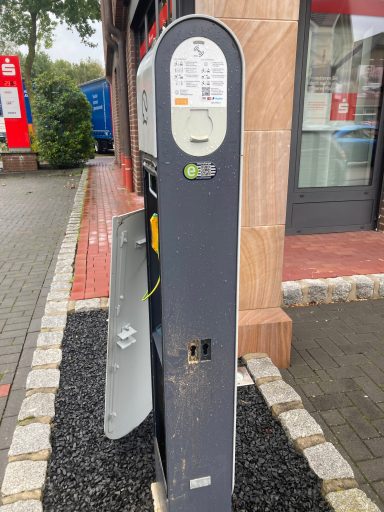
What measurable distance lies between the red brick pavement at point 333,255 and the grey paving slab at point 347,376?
17.0 inches

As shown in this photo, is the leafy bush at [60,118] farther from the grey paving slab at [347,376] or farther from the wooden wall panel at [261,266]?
the wooden wall panel at [261,266]

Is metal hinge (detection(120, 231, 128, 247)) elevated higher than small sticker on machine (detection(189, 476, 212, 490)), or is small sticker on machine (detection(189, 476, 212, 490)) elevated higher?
metal hinge (detection(120, 231, 128, 247))

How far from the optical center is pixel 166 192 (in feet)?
4.48

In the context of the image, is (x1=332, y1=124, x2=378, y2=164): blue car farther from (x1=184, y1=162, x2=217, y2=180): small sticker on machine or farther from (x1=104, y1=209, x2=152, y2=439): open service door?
(x1=184, y1=162, x2=217, y2=180): small sticker on machine

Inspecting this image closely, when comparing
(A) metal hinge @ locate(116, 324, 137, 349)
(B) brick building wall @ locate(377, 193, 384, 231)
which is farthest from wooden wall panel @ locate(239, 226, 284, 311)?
(B) brick building wall @ locate(377, 193, 384, 231)

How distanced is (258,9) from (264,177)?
94 cm

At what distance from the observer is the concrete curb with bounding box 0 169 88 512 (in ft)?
6.44

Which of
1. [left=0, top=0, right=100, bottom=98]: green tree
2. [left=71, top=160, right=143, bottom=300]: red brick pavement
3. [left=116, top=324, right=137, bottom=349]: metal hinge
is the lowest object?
[left=71, top=160, right=143, bottom=300]: red brick pavement

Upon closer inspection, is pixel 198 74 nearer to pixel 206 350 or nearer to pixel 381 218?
pixel 206 350

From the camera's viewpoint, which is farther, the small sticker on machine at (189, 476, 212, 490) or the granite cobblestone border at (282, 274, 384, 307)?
the granite cobblestone border at (282, 274, 384, 307)

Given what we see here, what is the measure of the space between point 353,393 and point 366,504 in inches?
38.5

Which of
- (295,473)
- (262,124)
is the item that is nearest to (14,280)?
(262,124)

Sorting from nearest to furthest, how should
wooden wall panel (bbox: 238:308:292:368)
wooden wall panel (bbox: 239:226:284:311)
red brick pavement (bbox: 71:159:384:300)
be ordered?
wooden wall panel (bbox: 239:226:284:311), wooden wall panel (bbox: 238:308:292:368), red brick pavement (bbox: 71:159:384:300)

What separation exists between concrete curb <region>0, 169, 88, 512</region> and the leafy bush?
12386 millimetres
